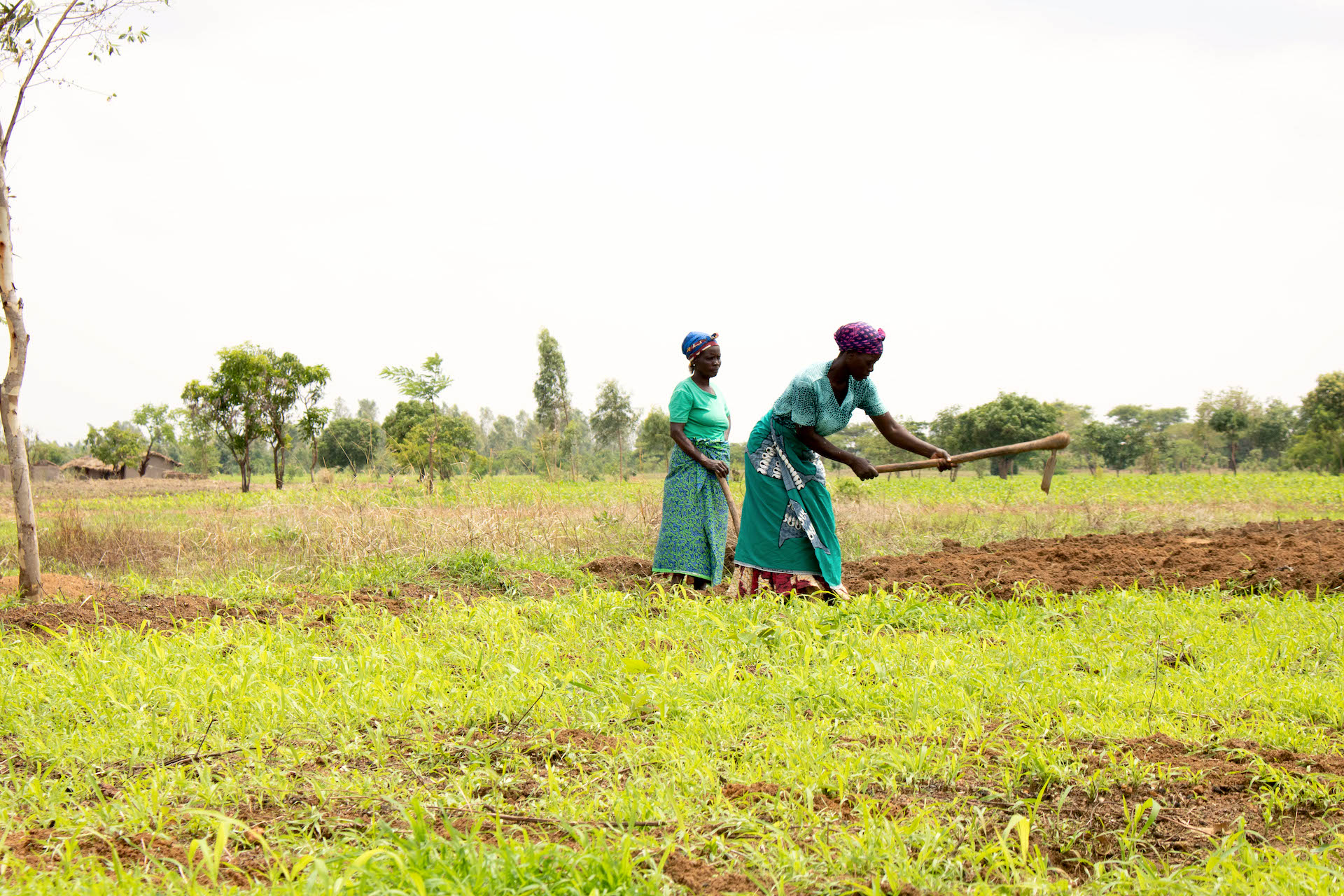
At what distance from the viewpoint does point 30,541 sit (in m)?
5.37

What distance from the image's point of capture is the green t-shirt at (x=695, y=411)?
5598 mm

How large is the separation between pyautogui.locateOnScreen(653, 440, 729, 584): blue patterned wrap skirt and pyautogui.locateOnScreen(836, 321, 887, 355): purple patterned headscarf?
139 centimetres

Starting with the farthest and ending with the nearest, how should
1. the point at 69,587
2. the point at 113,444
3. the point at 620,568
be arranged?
the point at 113,444
the point at 620,568
the point at 69,587

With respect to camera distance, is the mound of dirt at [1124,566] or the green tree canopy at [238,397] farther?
the green tree canopy at [238,397]

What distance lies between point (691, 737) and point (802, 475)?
2.47 m

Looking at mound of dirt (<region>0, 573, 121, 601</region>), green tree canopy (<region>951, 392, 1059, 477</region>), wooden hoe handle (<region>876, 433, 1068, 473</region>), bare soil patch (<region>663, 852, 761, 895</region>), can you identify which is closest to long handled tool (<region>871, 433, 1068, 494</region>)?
wooden hoe handle (<region>876, 433, 1068, 473</region>)

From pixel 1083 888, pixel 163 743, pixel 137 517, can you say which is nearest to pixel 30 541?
pixel 163 743

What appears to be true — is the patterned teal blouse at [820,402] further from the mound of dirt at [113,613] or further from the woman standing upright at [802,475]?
the mound of dirt at [113,613]

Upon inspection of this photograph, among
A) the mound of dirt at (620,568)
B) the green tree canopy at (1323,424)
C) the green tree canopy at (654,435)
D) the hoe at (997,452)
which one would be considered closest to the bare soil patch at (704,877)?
the hoe at (997,452)

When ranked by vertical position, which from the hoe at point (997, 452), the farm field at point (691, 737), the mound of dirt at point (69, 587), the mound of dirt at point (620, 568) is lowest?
the farm field at point (691, 737)

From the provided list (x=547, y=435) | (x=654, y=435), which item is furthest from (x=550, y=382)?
(x=547, y=435)

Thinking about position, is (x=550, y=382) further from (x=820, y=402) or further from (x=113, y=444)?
(x=820, y=402)

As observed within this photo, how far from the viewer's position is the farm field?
1981mm

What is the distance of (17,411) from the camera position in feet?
18.0
